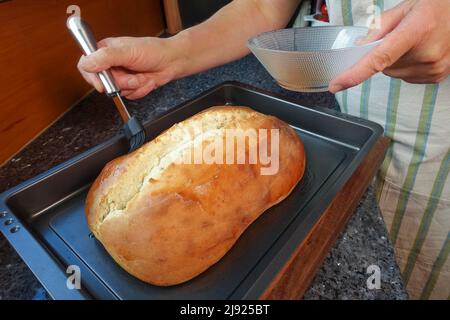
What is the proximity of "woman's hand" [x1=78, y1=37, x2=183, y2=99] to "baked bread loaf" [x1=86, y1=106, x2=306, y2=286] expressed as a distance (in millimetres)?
209

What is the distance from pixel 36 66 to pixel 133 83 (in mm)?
241

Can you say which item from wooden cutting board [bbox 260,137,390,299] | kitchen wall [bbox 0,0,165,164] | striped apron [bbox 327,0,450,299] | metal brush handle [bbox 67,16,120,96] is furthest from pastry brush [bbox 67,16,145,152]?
striped apron [bbox 327,0,450,299]

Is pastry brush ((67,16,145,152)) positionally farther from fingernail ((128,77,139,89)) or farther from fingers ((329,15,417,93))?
fingers ((329,15,417,93))

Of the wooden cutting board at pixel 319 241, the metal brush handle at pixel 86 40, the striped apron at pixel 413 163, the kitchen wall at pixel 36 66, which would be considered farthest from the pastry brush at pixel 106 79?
the striped apron at pixel 413 163

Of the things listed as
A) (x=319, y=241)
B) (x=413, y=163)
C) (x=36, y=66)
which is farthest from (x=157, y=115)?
(x=413, y=163)

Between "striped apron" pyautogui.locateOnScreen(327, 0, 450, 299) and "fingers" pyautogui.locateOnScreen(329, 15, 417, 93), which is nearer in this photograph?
"fingers" pyautogui.locateOnScreen(329, 15, 417, 93)

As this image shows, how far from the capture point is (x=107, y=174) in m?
0.53

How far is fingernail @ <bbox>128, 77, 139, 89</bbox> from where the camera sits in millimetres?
729

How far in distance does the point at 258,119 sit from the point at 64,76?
57 cm

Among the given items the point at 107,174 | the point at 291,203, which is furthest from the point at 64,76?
the point at 291,203

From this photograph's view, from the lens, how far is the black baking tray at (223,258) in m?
0.43

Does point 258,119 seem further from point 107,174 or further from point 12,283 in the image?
point 12,283

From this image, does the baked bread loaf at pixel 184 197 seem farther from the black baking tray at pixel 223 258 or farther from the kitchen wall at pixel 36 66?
the kitchen wall at pixel 36 66

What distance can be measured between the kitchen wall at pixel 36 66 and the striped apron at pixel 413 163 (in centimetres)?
66
